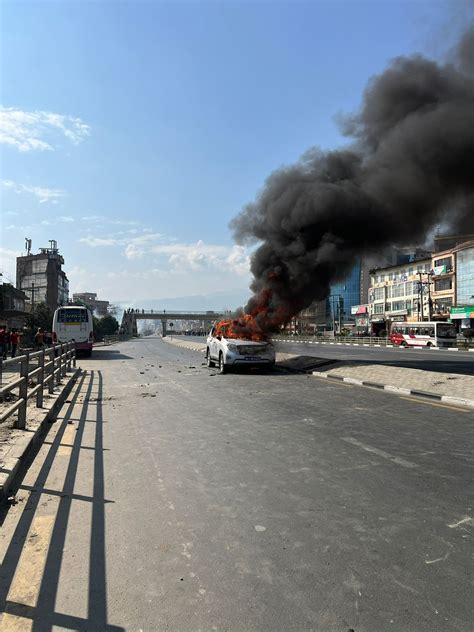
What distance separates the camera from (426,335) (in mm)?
41531

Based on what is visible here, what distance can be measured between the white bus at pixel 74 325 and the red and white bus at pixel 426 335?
28.8 metres

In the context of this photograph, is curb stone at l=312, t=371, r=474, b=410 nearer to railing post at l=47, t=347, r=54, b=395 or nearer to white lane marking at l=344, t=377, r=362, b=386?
white lane marking at l=344, t=377, r=362, b=386

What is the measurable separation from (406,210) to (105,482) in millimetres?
14273

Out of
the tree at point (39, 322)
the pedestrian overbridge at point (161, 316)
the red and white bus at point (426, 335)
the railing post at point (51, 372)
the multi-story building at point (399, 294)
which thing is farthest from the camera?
the pedestrian overbridge at point (161, 316)

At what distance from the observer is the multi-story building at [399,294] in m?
63.8

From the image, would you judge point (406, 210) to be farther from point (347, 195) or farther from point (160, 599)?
point (160, 599)

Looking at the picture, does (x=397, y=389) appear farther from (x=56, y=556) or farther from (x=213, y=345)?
(x=56, y=556)

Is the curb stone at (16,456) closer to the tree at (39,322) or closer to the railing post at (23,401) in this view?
the railing post at (23,401)

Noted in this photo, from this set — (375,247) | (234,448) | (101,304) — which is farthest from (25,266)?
(234,448)

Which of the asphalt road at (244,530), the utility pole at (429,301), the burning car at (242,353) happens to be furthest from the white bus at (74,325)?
the utility pole at (429,301)

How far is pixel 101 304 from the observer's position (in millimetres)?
167250

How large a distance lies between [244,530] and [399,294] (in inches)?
2907

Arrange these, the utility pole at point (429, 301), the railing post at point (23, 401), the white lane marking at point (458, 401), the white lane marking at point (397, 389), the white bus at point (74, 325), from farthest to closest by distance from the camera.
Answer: the utility pole at point (429, 301) < the white bus at point (74, 325) < the white lane marking at point (397, 389) < the white lane marking at point (458, 401) < the railing post at point (23, 401)

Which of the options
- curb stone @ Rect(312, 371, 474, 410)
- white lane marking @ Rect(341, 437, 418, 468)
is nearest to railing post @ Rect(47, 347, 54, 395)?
white lane marking @ Rect(341, 437, 418, 468)
